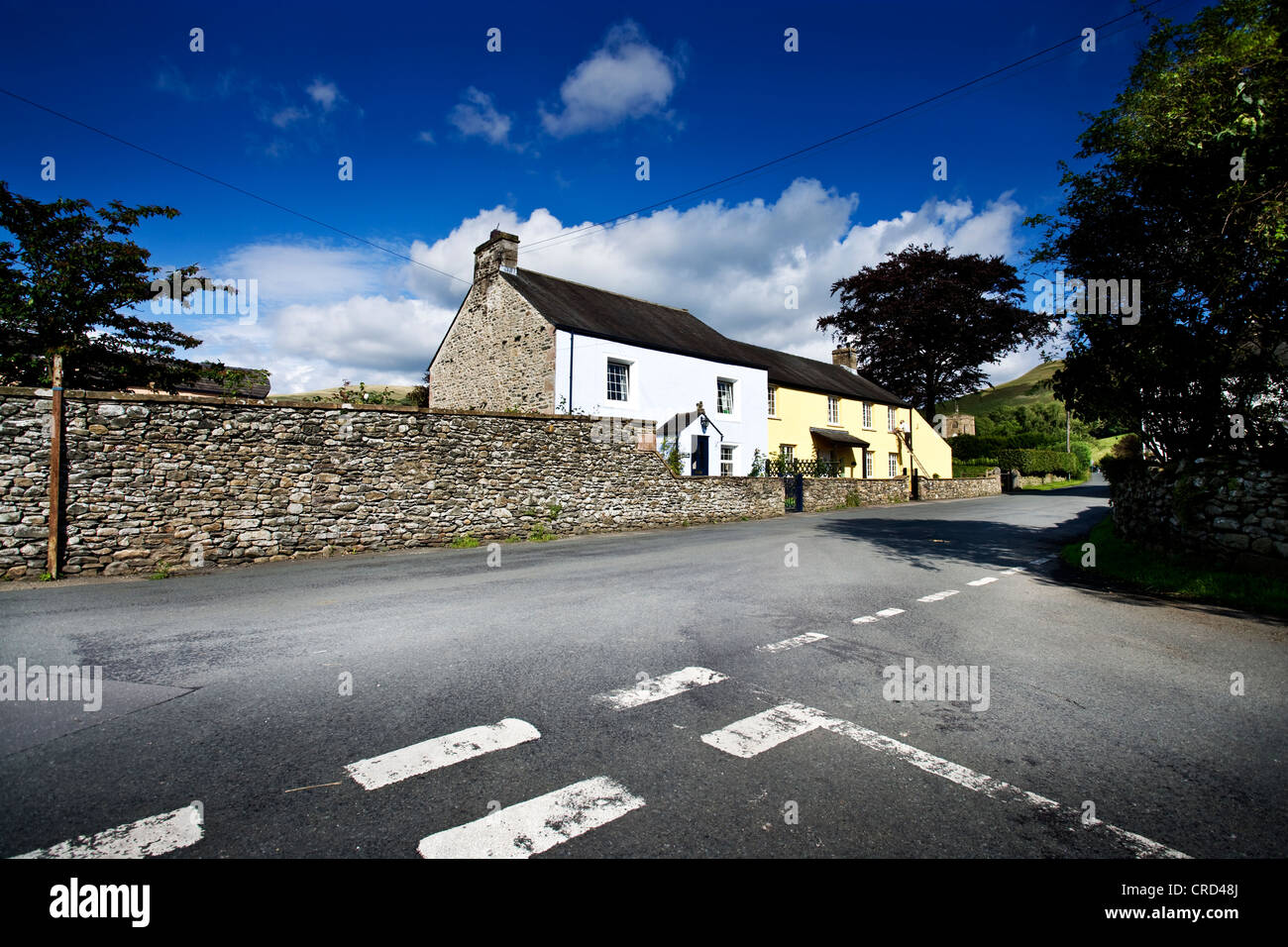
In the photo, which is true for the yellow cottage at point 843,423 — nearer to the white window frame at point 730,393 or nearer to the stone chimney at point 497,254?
the white window frame at point 730,393

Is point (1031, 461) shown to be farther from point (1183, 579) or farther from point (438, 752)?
point (438, 752)

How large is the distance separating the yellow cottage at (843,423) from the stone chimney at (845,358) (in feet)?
0.13

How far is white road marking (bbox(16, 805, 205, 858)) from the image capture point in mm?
2486

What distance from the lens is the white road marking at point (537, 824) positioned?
249 cm

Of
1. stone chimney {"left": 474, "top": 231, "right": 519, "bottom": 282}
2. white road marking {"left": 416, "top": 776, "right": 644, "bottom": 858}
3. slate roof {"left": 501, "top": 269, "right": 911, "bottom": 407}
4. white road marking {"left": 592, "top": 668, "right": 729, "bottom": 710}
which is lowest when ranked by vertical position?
white road marking {"left": 592, "top": 668, "right": 729, "bottom": 710}

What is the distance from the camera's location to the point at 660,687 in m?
4.38

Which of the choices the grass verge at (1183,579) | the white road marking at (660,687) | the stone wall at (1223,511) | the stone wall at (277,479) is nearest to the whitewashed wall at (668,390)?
the stone wall at (277,479)

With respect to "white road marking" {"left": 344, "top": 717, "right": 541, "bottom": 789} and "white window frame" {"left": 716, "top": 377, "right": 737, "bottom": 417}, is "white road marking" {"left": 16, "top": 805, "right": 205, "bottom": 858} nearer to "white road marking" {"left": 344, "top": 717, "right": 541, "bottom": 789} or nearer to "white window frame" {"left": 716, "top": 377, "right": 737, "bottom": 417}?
"white road marking" {"left": 344, "top": 717, "right": 541, "bottom": 789}

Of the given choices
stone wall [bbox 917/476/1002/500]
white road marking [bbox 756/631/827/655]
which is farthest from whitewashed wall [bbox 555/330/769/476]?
white road marking [bbox 756/631/827/655]

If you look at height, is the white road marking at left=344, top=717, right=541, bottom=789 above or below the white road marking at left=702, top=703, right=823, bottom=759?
above

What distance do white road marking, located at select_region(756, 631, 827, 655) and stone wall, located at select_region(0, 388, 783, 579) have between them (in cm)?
1033

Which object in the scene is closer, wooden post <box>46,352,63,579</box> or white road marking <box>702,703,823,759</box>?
white road marking <box>702,703,823,759</box>
